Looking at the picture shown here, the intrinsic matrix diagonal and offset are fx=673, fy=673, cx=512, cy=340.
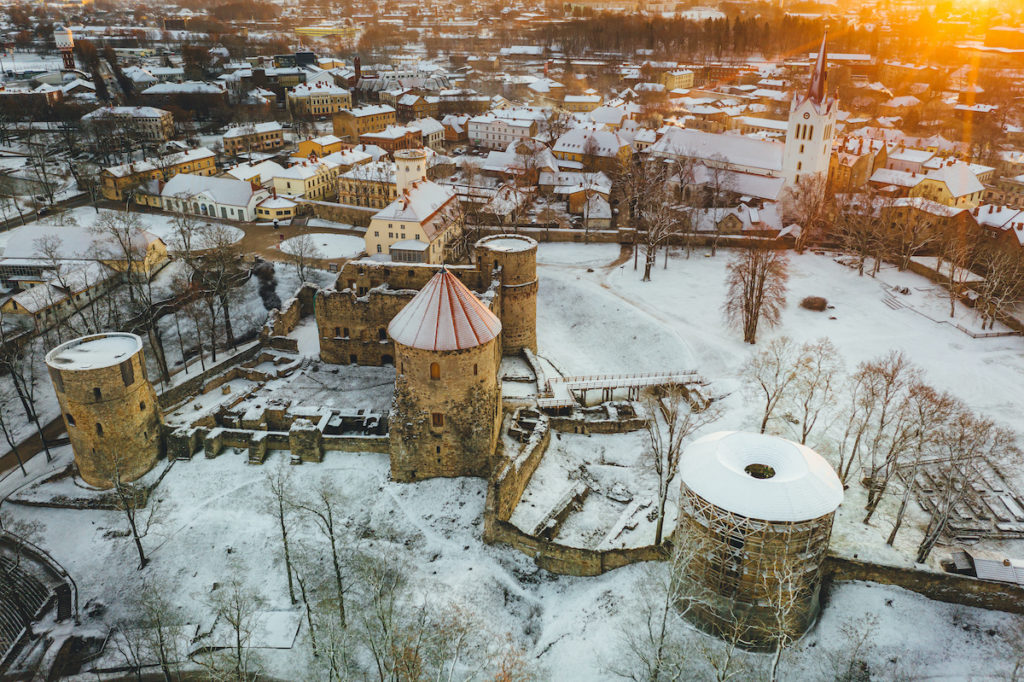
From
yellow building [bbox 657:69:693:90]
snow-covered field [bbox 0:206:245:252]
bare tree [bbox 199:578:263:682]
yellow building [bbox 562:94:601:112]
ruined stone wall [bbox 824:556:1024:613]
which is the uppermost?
yellow building [bbox 657:69:693:90]

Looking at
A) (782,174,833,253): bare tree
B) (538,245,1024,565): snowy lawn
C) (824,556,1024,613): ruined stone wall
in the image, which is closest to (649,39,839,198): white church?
(782,174,833,253): bare tree

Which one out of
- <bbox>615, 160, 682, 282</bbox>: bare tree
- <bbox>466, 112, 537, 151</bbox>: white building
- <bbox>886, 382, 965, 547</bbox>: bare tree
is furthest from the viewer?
<bbox>466, 112, 537, 151</bbox>: white building

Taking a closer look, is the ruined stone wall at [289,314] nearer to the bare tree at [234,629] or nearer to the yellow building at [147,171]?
the bare tree at [234,629]

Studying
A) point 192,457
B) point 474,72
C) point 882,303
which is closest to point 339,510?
point 192,457

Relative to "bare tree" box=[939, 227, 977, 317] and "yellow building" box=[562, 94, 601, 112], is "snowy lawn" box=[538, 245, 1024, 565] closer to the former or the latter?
"bare tree" box=[939, 227, 977, 317]

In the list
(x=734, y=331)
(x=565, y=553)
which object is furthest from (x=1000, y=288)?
(x=565, y=553)
